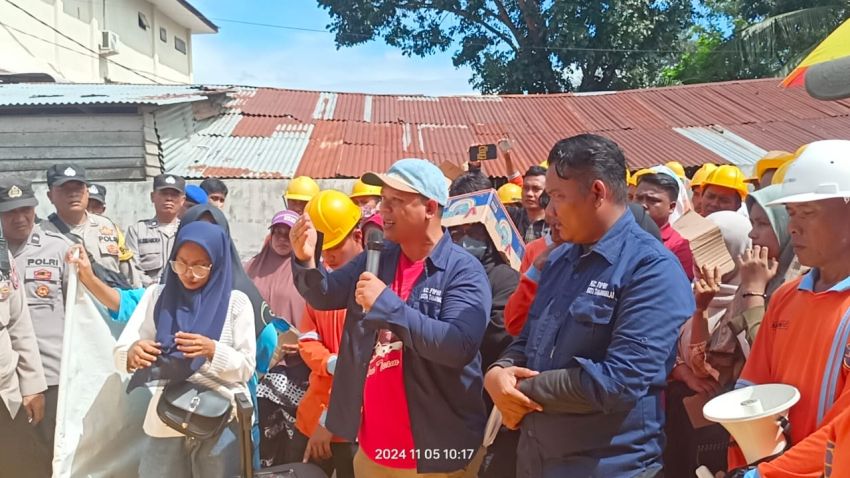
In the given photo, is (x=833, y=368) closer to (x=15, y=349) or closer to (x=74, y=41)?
(x=15, y=349)

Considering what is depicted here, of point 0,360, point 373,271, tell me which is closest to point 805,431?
point 373,271

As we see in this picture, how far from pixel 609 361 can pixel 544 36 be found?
66.5 ft

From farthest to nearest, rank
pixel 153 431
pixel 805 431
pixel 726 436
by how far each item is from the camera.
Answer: pixel 153 431
pixel 726 436
pixel 805 431

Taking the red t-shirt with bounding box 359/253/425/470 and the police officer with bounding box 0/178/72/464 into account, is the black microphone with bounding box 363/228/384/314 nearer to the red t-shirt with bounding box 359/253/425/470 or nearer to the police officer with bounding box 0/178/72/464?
the red t-shirt with bounding box 359/253/425/470

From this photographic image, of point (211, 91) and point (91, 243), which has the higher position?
point (211, 91)

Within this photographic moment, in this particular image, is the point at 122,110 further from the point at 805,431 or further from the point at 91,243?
the point at 805,431

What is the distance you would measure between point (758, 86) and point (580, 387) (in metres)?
15.1

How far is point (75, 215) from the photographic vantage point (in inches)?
196

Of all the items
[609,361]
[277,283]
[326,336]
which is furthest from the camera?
[277,283]

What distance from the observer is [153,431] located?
120 inches

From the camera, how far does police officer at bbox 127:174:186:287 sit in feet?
19.2

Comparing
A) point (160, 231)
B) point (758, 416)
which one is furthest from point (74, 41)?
point (758, 416)

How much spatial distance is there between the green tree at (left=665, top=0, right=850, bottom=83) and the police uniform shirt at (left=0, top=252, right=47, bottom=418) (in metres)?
17.9

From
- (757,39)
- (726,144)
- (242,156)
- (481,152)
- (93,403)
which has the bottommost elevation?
(93,403)
